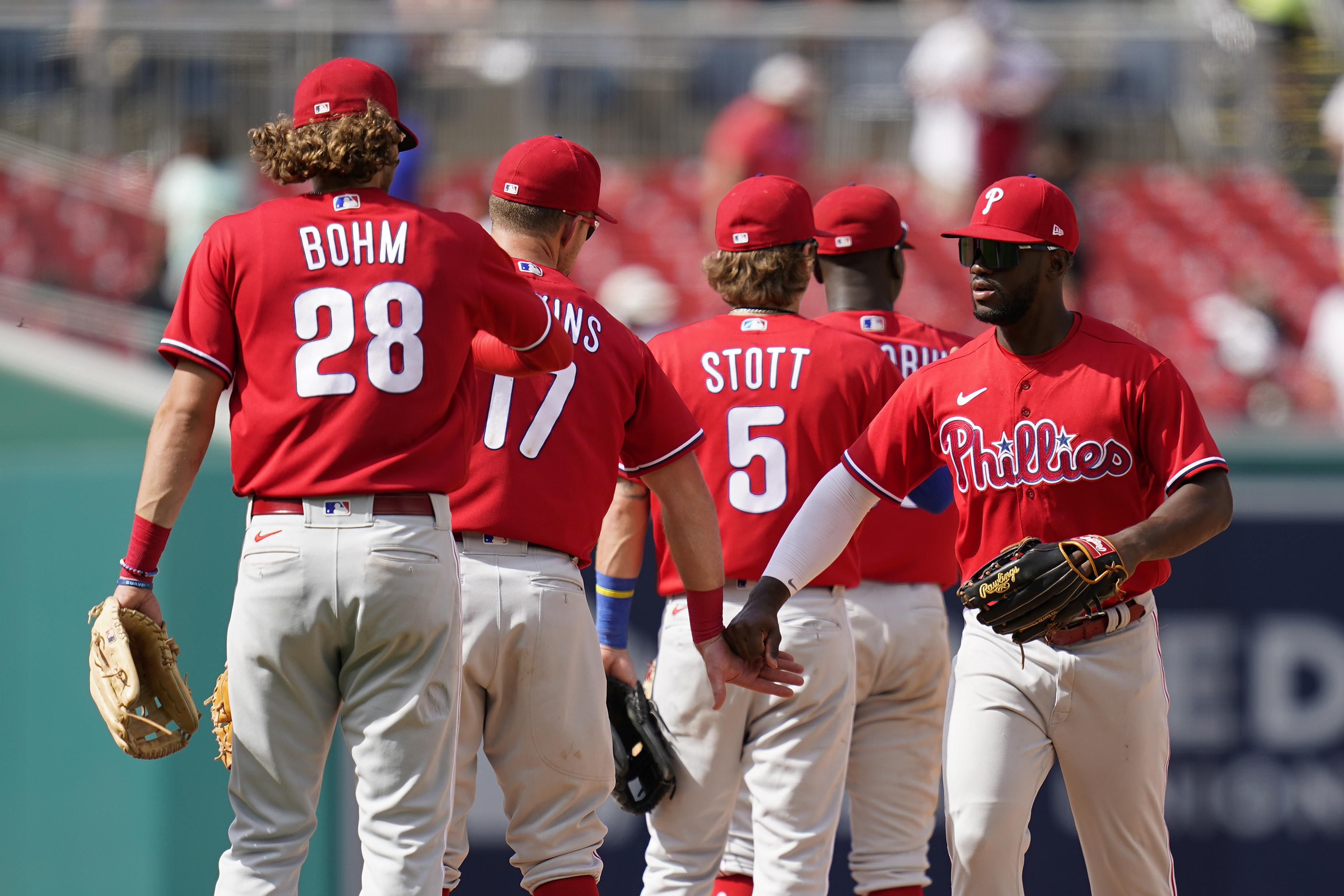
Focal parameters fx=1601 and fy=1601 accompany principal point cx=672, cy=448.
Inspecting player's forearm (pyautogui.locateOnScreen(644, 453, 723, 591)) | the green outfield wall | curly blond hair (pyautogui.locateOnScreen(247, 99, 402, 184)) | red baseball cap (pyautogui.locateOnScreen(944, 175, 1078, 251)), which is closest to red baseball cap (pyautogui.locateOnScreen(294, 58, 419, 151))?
curly blond hair (pyautogui.locateOnScreen(247, 99, 402, 184))

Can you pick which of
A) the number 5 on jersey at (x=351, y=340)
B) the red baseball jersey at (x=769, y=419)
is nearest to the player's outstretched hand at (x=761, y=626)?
the red baseball jersey at (x=769, y=419)

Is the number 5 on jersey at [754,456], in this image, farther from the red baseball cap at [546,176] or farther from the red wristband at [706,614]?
the red baseball cap at [546,176]

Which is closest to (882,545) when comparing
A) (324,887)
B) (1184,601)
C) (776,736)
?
(776,736)

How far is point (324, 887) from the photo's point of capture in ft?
20.4

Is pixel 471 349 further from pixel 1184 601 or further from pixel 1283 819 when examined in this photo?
pixel 1283 819

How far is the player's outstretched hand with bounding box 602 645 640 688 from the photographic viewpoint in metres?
4.82

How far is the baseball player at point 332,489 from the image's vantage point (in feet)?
11.6

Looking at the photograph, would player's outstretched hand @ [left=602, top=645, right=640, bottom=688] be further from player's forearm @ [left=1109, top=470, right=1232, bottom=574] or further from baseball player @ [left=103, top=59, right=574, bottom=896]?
player's forearm @ [left=1109, top=470, right=1232, bottom=574]

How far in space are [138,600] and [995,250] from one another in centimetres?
228

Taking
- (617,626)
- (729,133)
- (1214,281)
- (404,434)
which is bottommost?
(617,626)

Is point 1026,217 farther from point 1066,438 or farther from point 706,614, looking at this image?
point 706,614

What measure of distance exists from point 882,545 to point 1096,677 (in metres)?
1.17

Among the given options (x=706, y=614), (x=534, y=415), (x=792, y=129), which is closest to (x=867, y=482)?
(x=706, y=614)

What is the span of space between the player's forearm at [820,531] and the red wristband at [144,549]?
1589 millimetres
